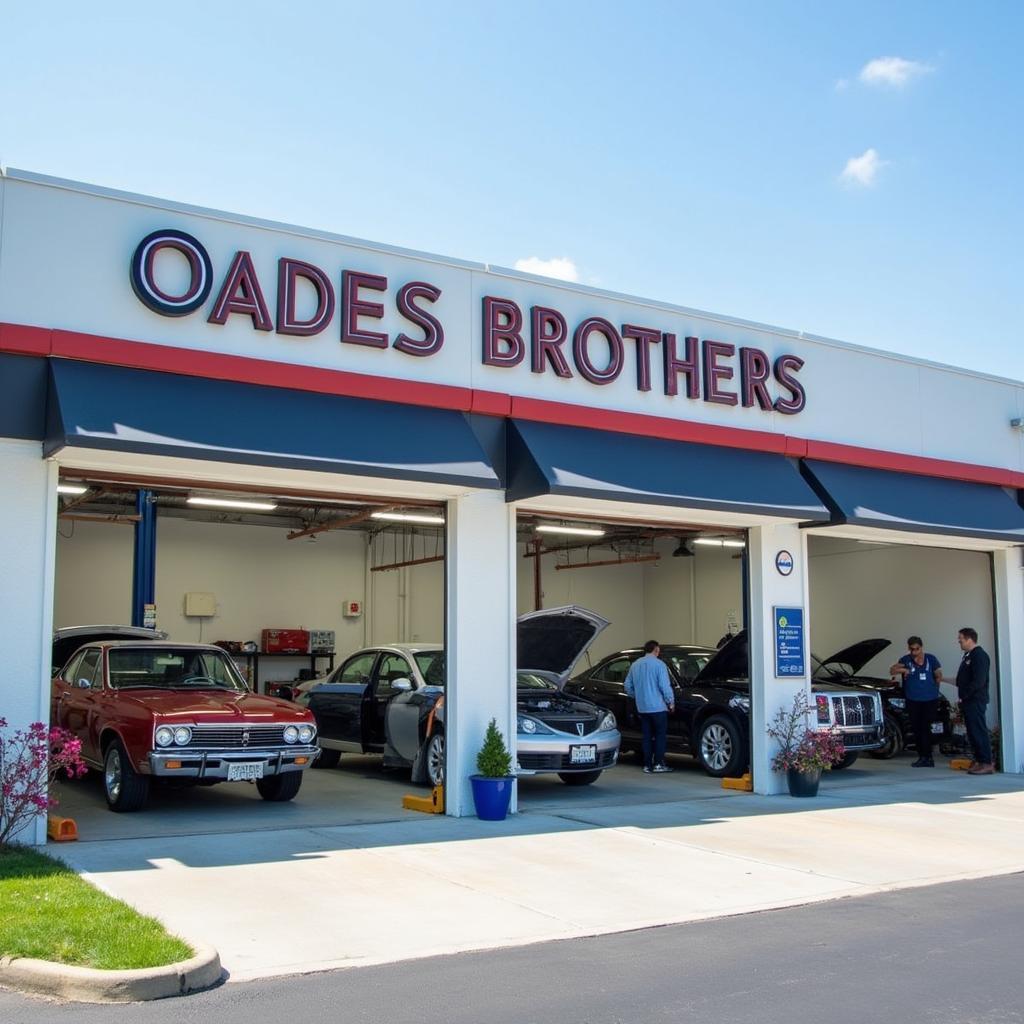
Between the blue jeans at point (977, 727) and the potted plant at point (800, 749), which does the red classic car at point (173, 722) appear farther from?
the blue jeans at point (977, 727)

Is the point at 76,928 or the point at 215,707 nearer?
the point at 76,928

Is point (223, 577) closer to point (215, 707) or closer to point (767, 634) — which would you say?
point (215, 707)

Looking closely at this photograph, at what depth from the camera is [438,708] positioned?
12.5 m

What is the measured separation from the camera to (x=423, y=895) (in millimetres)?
7891

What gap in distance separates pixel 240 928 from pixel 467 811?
188 inches

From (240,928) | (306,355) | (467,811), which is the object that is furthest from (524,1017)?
(306,355)

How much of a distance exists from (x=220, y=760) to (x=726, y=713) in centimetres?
669

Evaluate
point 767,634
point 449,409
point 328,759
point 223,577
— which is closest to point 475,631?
point 449,409

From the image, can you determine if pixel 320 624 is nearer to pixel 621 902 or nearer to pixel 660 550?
pixel 660 550

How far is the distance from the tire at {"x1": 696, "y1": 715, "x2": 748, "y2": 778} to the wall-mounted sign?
3.75 ft

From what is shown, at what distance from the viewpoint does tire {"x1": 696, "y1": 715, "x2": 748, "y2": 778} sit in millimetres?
14539

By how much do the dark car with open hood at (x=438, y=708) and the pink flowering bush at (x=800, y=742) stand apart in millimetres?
1977

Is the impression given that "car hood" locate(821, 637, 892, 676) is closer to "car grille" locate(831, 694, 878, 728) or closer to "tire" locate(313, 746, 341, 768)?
"car grille" locate(831, 694, 878, 728)

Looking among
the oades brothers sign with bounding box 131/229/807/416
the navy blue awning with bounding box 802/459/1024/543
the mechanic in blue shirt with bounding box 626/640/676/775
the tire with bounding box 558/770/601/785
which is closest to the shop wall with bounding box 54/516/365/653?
the mechanic in blue shirt with bounding box 626/640/676/775
